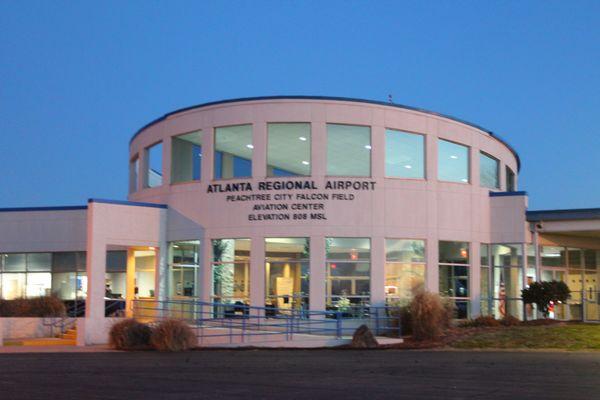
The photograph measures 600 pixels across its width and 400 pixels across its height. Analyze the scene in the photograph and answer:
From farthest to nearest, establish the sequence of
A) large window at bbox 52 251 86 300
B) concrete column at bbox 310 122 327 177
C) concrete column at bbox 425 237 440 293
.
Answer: large window at bbox 52 251 86 300, concrete column at bbox 425 237 440 293, concrete column at bbox 310 122 327 177

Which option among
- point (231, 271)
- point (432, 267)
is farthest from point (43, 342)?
point (432, 267)

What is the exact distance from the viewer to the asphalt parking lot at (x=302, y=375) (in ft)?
40.2

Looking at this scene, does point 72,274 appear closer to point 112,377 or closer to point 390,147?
point 390,147

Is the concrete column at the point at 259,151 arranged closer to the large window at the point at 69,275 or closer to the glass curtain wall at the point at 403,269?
the glass curtain wall at the point at 403,269

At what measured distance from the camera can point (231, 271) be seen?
25.0 meters

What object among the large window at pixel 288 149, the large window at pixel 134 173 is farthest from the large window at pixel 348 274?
the large window at pixel 134 173

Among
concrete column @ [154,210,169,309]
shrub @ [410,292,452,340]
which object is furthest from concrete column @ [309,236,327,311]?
concrete column @ [154,210,169,309]

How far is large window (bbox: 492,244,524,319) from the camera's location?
27.6 metres

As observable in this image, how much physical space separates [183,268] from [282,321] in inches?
165

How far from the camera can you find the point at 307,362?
56.0 ft

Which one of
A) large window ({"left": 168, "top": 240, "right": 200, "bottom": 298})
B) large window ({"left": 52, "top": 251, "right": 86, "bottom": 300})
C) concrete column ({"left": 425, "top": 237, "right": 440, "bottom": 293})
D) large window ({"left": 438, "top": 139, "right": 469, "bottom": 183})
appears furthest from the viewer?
large window ({"left": 52, "top": 251, "right": 86, "bottom": 300})

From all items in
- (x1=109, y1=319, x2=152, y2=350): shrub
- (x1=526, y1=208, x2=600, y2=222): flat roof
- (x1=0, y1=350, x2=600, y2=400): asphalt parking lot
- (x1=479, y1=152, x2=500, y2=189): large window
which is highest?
(x1=479, y1=152, x2=500, y2=189): large window

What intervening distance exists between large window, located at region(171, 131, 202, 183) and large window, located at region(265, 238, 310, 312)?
12.0ft

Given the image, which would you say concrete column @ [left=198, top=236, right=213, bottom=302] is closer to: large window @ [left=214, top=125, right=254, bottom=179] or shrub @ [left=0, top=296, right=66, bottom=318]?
large window @ [left=214, top=125, right=254, bottom=179]
